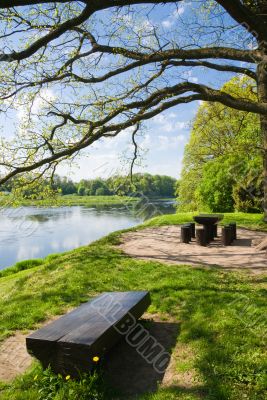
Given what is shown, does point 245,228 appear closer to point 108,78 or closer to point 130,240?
point 130,240

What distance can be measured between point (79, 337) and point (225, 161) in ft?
79.7

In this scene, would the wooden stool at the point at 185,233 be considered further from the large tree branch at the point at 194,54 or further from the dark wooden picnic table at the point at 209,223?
the large tree branch at the point at 194,54

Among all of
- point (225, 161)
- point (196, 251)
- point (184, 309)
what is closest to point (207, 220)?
point (196, 251)

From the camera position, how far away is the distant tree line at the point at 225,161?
2344 centimetres

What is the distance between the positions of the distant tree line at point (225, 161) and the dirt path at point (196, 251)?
9.38 meters

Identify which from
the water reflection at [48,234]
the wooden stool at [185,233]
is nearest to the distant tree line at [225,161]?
the water reflection at [48,234]

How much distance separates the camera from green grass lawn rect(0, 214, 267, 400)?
388 cm

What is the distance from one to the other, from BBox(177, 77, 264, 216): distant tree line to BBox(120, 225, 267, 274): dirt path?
9.38 metres

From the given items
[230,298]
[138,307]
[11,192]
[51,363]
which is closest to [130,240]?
[11,192]

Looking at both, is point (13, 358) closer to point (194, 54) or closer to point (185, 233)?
point (185, 233)

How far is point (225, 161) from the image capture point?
2675cm

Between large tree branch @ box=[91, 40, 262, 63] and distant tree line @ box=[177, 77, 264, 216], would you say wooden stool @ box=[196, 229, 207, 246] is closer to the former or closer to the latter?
large tree branch @ box=[91, 40, 262, 63]

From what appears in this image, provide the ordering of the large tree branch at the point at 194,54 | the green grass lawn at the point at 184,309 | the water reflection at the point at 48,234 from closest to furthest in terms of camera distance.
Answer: the green grass lawn at the point at 184,309 < the large tree branch at the point at 194,54 < the water reflection at the point at 48,234

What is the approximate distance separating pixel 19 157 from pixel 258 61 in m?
8.41
